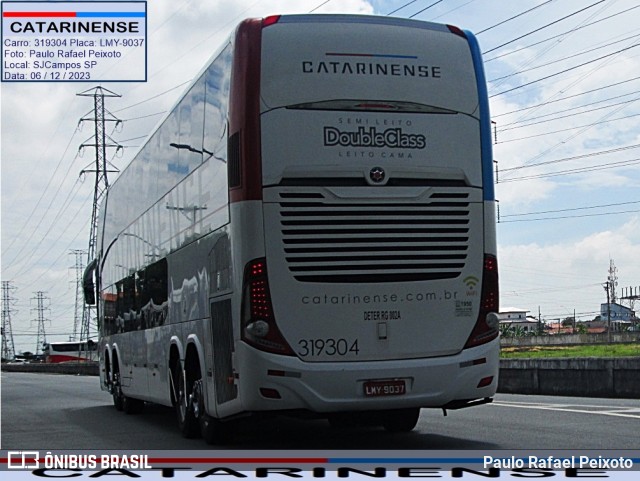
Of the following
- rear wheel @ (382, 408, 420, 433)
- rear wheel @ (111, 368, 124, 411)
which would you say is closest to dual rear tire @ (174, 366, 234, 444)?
rear wheel @ (382, 408, 420, 433)

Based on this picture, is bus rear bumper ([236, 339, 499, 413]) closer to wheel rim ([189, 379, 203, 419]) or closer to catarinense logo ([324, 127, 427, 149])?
catarinense logo ([324, 127, 427, 149])

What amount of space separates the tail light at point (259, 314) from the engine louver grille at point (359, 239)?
0.32 m

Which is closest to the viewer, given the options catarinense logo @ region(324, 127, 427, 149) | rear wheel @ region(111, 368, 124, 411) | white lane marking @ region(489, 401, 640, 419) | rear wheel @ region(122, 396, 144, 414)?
catarinense logo @ region(324, 127, 427, 149)

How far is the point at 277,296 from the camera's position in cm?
1179

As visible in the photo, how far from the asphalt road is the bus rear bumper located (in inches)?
37.4

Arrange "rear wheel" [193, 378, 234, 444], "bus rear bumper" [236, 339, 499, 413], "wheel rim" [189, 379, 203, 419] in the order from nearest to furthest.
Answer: "bus rear bumper" [236, 339, 499, 413]
"rear wheel" [193, 378, 234, 444]
"wheel rim" [189, 379, 203, 419]

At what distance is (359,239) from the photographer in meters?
11.9

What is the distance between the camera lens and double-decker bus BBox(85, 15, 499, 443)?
11.8m

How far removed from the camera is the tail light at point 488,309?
485 inches

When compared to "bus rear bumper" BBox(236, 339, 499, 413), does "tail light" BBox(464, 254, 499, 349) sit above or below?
above

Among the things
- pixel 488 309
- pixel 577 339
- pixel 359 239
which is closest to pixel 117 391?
pixel 488 309

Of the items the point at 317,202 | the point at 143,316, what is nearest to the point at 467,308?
the point at 317,202

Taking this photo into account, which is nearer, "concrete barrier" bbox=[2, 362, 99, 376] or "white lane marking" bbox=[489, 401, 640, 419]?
Result: "white lane marking" bbox=[489, 401, 640, 419]

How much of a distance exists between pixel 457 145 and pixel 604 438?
3.54 m
